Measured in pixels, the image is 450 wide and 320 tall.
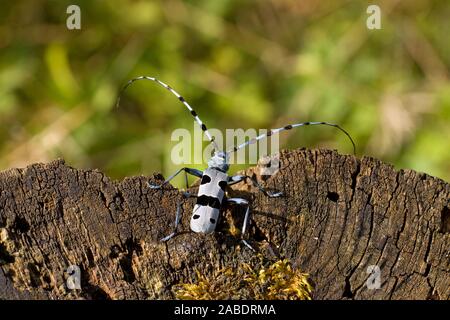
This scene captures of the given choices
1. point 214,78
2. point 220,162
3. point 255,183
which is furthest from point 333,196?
point 214,78

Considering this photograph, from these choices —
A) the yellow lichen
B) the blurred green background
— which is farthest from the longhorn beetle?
the blurred green background

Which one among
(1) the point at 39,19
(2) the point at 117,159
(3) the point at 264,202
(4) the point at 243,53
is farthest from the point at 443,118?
(1) the point at 39,19

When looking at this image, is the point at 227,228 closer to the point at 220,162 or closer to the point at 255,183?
the point at 255,183

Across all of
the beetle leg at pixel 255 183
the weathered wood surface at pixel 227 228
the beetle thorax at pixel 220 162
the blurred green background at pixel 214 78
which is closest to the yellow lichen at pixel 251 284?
the weathered wood surface at pixel 227 228

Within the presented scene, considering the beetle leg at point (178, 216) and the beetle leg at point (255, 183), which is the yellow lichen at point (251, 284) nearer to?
the beetle leg at point (178, 216)

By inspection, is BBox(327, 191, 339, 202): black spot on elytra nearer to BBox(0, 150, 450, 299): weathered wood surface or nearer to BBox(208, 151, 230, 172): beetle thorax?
BBox(0, 150, 450, 299): weathered wood surface
